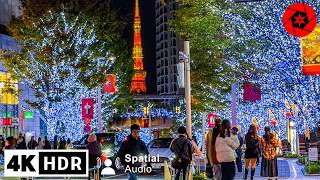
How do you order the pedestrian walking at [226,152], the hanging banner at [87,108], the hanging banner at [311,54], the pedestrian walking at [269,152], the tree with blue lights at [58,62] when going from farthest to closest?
1. the tree with blue lights at [58,62]
2. the hanging banner at [87,108]
3. the hanging banner at [311,54]
4. the pedestrian walking at [269,152]
5. the pedestrian walking at [226,152]

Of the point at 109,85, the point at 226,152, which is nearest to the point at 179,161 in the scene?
the point at 226,152

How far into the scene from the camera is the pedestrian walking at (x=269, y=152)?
768 inches

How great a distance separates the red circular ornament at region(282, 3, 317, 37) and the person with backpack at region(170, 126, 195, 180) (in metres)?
4.37

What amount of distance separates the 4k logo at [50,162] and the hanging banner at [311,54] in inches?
493

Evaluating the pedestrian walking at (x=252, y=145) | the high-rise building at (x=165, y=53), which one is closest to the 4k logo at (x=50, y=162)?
the pedestrian walking at (x=252, y=145)

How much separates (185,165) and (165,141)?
1192cm

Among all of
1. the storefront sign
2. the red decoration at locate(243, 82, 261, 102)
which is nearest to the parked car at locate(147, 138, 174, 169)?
the storefront sign

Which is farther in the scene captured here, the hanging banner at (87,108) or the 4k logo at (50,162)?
the hanging banner at (87,108)

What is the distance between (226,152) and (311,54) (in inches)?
304

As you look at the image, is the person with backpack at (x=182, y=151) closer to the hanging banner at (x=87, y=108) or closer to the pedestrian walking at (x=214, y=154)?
the pedestrian walking at (x=214, y=154)

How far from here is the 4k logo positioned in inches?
368

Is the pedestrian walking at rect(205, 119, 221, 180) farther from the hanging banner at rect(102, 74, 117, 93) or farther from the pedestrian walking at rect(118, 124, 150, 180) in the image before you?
the hanging banner at rect(102, 74, 117, 93)

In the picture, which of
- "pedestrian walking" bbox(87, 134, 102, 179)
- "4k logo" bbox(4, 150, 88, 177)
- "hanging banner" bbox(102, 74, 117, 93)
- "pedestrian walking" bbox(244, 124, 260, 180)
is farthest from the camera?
"hanging banner" bbox(102, 74, 117, 93)

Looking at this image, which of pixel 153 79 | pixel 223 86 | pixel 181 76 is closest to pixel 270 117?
pixel 223 86
